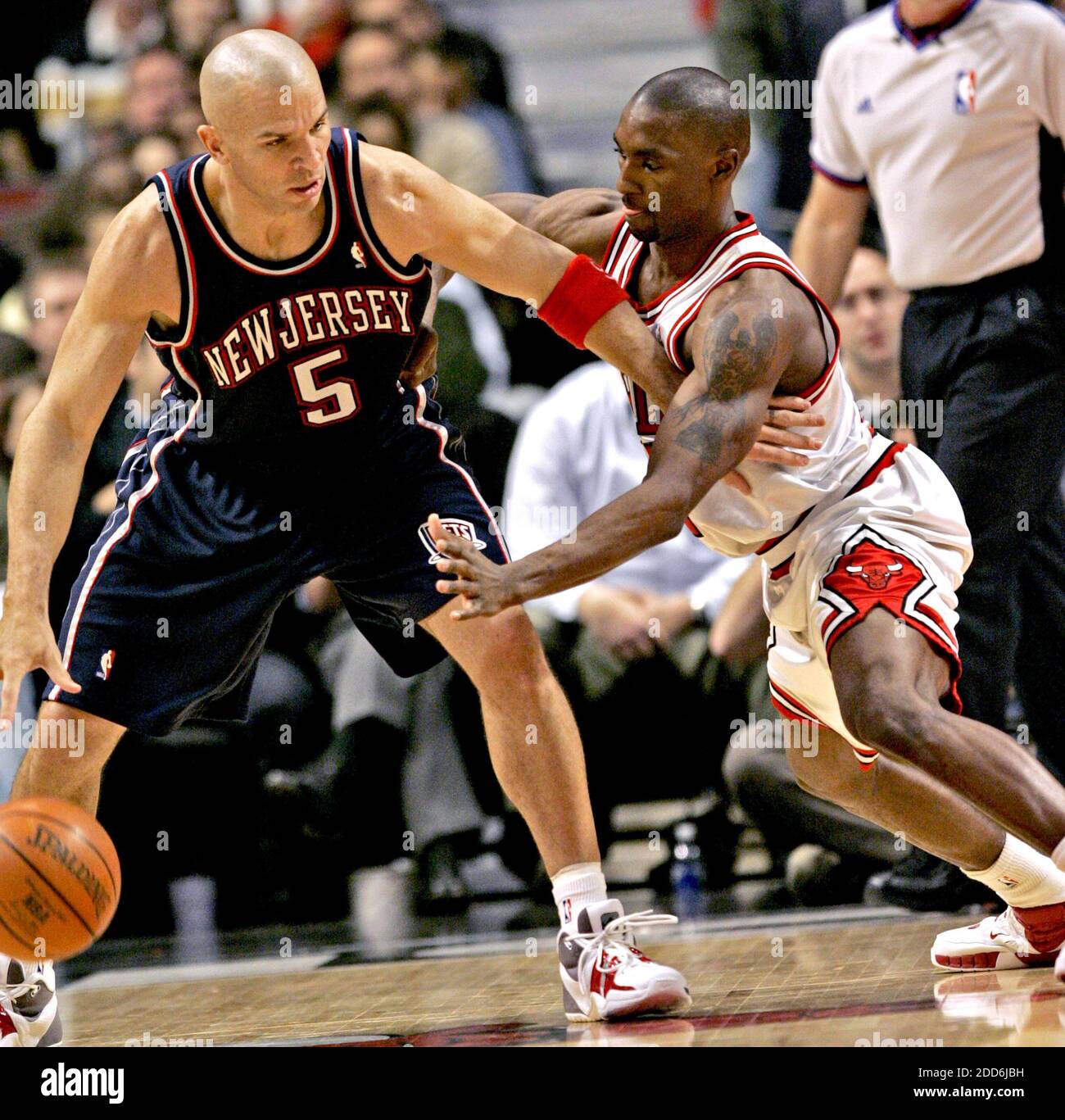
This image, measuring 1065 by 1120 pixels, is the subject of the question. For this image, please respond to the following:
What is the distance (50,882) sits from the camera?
9.71 feet

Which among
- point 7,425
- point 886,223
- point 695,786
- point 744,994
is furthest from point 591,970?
point 7,425

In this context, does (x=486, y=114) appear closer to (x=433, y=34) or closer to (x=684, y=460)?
(x=433, y=34)

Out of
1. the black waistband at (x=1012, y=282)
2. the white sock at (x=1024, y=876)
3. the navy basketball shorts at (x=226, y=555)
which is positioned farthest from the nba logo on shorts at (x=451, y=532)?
the black waistband at (x=1012, y=282)

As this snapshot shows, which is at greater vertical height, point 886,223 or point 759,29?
point 759,29

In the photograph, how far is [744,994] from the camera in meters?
3.32

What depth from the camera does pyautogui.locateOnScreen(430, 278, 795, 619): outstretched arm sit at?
9.37ft

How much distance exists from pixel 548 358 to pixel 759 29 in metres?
1.41

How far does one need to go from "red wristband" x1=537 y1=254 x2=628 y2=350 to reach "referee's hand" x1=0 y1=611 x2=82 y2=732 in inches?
44.8

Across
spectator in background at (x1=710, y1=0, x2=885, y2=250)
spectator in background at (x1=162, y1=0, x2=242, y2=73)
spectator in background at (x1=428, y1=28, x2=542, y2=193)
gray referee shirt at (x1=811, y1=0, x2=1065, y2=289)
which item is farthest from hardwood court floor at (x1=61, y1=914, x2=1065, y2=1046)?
spectator in background at (x1=162, y1=0, x2=242, y2=73)

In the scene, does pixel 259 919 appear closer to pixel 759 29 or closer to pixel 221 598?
pixel 221 598

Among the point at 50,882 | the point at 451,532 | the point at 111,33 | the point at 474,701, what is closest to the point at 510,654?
the point at 451,532

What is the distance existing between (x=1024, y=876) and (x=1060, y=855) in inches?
19.1

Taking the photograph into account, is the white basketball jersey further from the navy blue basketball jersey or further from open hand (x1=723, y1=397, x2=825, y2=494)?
the navy blue basketball jersey

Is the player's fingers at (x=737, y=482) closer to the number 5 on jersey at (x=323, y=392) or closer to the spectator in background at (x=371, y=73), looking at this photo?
the number 5 on jersey at (x=323, y=392)
